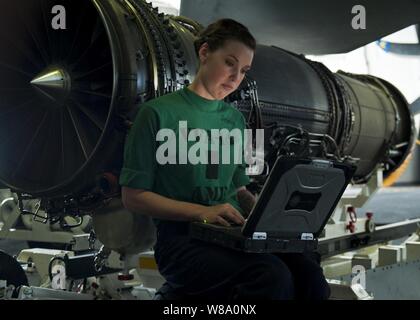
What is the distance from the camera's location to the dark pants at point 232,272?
1.29 meters

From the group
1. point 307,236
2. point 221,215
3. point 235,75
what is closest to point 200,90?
point 235,75

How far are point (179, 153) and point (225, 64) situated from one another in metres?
0.25

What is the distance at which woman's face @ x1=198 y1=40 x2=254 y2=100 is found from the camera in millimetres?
1424

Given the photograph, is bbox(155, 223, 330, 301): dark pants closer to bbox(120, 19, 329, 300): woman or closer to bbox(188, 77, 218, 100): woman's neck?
bbox(120, 19, 329, 300): woman

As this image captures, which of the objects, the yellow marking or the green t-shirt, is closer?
the green t-shirt

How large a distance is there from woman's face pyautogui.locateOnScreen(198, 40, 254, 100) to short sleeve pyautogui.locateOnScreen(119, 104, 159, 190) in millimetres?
176

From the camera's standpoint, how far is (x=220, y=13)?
11.2 feet

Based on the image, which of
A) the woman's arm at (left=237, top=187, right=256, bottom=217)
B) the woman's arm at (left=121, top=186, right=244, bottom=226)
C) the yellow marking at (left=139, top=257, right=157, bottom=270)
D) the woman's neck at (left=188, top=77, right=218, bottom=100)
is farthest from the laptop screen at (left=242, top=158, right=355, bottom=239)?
the yellow marking at (left=139, top=257, right=157, bottom=270)

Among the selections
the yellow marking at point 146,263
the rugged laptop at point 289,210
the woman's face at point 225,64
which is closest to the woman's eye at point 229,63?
the woman's face at point 225,64

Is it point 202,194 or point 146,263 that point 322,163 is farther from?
point 146,263

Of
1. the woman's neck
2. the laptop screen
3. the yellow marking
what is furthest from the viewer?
the yellow marking

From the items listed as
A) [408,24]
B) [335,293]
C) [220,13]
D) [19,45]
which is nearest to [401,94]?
[408,24]

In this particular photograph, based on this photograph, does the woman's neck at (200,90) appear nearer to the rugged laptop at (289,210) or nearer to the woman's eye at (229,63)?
the woman's eye at (229,63)

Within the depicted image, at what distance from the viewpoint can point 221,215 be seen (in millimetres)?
1363
